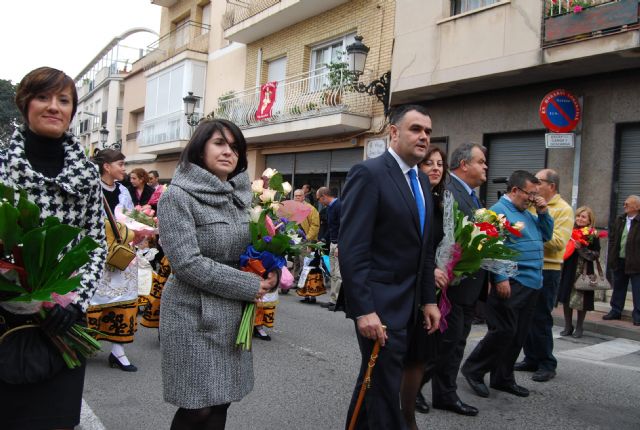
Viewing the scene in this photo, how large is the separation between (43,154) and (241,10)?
1990 centimetres

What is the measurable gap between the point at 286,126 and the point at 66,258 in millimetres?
15249

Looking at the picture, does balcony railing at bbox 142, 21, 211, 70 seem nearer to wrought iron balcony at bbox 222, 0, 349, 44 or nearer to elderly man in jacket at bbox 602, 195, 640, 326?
wrought iron balcony at bbox 222, 0, 349, 44

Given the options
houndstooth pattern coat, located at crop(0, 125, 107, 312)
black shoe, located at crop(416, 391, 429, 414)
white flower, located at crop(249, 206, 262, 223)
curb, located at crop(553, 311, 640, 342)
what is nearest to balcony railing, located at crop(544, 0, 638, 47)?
curb, located at crop(553, 311, 640, 342)

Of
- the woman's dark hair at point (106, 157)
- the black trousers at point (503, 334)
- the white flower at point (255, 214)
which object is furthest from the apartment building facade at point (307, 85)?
the white flower at point (255, 214)

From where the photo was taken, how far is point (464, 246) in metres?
4.05

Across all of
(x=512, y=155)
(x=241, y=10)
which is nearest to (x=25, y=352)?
(x=512, y=155)

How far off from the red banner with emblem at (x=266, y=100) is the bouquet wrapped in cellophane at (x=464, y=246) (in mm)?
14356

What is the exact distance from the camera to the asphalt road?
14.2 feet

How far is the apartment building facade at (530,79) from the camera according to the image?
9836 millimetres

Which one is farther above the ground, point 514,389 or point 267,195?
point 267,195

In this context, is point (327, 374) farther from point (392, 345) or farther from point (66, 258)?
point (66, 258)

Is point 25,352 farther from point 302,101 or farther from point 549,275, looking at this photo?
point 302,101

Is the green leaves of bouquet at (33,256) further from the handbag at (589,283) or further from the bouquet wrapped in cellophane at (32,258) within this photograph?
the handbag at (589,283)

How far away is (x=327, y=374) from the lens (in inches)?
220
